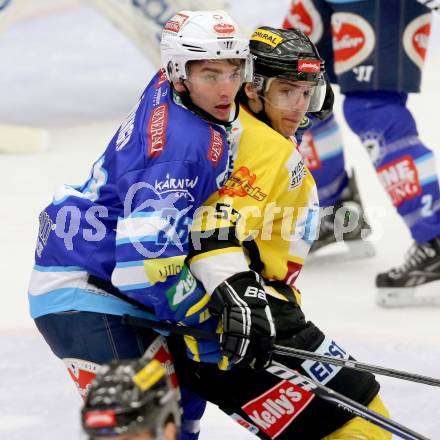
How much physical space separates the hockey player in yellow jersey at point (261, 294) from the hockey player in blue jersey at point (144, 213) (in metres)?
0.06

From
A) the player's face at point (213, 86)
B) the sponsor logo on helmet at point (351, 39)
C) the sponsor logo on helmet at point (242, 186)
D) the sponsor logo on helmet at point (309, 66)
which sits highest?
the player's face at point (213, 86)

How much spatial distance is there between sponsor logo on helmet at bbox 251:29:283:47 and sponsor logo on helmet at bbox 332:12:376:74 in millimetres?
1421

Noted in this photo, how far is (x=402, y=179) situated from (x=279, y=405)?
1.85 m

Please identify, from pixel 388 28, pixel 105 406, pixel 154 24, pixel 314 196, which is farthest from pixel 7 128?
pixel 105 406

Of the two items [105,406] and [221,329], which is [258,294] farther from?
[105,406]

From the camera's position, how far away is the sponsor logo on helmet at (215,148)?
2463mm

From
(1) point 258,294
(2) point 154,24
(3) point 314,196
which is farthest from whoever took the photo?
(2) point 154,24

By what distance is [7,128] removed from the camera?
21.3 feet

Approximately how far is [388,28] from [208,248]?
204cm

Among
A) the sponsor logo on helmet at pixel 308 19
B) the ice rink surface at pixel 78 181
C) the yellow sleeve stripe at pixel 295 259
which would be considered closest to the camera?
the yellow sleeve stripe at pixel 295 259

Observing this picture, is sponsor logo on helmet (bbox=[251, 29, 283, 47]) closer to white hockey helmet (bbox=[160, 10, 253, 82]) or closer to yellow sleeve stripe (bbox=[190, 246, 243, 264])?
white hockey helmet (bbox=[160, 10, 253, 82])

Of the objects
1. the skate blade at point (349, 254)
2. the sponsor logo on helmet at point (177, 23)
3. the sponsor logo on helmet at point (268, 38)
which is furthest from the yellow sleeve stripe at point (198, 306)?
the skate blade at point (349, 254)

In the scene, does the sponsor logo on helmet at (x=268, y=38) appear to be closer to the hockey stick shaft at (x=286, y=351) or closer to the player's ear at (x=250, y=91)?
the player's ear at (x=250, y=91)

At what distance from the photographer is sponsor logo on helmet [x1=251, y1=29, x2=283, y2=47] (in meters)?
2.90
